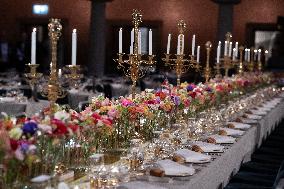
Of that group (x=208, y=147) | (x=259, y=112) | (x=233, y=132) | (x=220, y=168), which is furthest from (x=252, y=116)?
(x=220, y=168)

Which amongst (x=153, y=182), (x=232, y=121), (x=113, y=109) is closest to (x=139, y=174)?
(x=153, y=182)

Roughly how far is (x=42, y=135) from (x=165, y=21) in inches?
689

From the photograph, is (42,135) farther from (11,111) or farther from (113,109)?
(11,111)

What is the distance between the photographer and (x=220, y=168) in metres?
4.32

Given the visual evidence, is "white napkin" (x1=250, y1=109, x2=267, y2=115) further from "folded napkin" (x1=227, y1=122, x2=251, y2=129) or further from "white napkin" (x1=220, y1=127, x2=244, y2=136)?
"white napkin" (x1=220, y1=127, x2=244, y2=136)

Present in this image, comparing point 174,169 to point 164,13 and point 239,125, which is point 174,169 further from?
point 164,13

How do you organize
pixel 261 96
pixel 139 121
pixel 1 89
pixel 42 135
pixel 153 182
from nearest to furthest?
pixel 42 135
pixel 153 182
pixel 139 121
pixel 261 96
pixel 1 89

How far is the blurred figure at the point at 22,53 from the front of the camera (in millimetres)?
19203

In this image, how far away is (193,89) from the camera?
599cm

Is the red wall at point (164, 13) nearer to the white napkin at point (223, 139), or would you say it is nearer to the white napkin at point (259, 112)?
the white napkin at point (259, 112)

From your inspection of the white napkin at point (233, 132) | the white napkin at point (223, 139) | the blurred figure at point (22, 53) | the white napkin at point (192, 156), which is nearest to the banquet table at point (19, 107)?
the white napkin at point (233, 132)

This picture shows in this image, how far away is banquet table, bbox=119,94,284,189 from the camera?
11.0 ft

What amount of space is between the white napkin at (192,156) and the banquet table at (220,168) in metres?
0.04

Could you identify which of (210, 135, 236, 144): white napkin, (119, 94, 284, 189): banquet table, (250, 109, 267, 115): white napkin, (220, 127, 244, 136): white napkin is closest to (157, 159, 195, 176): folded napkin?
(119, 94, 284, 189): banquet table
